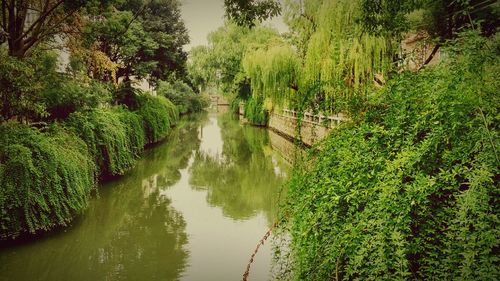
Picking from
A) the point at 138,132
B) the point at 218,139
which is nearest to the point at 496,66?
the point at 138,132

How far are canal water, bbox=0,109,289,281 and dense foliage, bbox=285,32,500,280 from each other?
1671 mm

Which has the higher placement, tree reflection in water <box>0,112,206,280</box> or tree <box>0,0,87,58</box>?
tree <box>0,0,87,58</box>

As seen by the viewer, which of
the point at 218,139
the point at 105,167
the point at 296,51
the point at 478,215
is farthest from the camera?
Answer: the point at 218,139

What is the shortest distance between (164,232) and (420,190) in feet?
19.4

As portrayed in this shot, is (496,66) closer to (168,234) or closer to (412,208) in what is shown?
(412,208)

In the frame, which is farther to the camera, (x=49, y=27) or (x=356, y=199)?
(x=49, y=27)

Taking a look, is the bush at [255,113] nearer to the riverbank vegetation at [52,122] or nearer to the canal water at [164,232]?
the riverbank vegetation at [52,122]

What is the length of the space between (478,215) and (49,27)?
9693mm

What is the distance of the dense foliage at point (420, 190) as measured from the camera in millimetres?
2199

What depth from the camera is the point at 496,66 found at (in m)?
2.82

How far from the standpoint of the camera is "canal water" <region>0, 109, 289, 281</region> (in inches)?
230

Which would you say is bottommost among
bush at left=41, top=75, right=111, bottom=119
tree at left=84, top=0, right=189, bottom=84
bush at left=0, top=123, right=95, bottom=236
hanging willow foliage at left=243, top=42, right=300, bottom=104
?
bush at left=0, top=123, right=95, bottom=236

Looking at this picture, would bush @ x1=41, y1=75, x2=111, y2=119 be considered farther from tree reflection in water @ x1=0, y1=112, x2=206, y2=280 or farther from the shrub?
the shrub

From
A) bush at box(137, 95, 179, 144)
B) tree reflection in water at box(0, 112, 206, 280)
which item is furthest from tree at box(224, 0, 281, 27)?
bush at box(137, 95, 179, 144)
